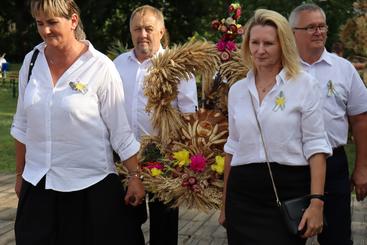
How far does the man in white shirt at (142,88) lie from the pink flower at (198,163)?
1.33ft

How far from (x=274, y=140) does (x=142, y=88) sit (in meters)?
1.35

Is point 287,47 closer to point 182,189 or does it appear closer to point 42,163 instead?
point 182,189

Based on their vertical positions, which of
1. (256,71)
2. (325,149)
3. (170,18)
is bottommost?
(170,18)

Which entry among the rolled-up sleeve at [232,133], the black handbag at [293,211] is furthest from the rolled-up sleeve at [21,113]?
the black handbag at [293,211]

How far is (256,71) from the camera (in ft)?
10.2

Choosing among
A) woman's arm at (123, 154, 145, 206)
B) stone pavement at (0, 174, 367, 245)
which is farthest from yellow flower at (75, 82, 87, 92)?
stone pavement at (0, 174, 367, 245)

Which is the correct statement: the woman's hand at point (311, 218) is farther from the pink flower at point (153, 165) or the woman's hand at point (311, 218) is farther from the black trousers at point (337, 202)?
the pink flower at point (153, 165)

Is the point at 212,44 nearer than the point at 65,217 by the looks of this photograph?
No

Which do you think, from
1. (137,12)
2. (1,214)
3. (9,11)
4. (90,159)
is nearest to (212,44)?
(137,12)

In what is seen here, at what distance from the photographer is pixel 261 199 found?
2.99 meters

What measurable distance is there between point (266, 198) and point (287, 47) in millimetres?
720

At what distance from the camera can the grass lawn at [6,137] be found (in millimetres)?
9156

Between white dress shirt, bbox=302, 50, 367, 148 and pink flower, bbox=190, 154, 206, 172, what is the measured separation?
0.73m

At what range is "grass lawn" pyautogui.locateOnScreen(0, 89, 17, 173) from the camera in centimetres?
916
